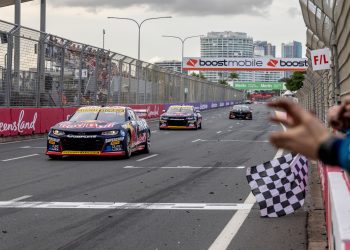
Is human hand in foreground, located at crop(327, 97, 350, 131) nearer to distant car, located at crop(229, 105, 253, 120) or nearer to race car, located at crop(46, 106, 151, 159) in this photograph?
race car, located at crop(46, 106, 151, 159)

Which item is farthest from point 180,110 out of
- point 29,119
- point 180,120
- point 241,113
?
point 241,113

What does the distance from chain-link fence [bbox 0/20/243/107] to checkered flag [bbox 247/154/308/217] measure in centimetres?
1550

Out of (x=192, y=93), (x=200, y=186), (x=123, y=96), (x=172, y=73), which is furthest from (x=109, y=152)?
(x=192, y=93)

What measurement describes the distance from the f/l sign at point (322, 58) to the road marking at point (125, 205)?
443 centimetres

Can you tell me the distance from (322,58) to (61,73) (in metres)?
16.9

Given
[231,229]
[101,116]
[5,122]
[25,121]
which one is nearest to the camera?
[231,229]

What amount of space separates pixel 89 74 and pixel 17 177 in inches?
801

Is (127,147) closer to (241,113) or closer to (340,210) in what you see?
(340,210)

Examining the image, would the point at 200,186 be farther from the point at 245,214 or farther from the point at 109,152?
the point at 109,152

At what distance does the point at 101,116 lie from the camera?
16.1 m

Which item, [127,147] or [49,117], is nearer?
[127,147]

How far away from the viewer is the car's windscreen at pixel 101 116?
51.9 ft

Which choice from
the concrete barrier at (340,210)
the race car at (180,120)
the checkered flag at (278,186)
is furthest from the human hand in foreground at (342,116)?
the race car at (180,120)

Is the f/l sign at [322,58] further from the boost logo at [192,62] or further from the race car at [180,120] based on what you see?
the boost logo at [192,62]
